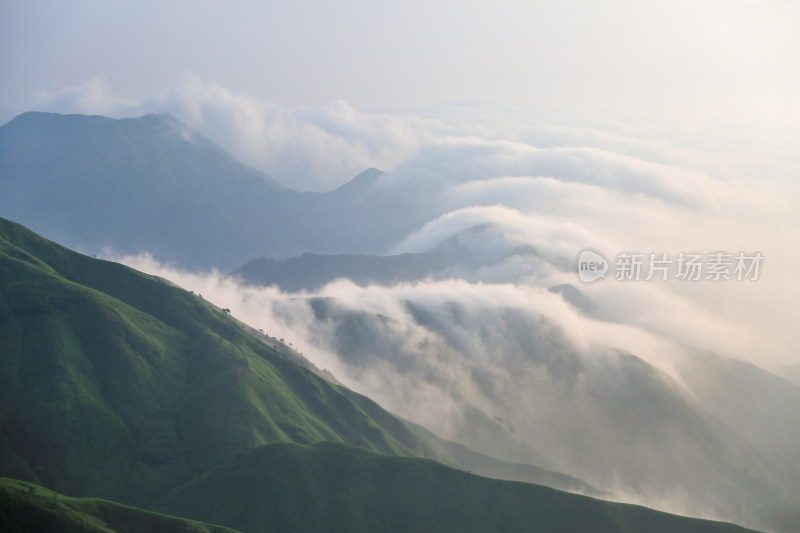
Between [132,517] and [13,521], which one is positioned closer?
[13,521]

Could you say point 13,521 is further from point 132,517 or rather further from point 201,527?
point 201,527

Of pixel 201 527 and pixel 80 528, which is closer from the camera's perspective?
pixel 80 528

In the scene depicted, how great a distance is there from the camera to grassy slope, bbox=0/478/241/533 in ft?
552

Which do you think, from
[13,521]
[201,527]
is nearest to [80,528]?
[13,521]

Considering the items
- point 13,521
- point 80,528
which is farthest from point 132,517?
point 13,521

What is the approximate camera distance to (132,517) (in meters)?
186

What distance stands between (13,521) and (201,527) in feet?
143

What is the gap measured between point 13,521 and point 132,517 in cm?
2794

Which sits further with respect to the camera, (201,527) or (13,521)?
(201,527)

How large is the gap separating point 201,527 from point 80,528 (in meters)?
30.0

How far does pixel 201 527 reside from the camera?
191250 millimetres

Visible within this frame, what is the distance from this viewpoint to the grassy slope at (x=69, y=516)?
16838 cm

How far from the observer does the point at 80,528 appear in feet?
565

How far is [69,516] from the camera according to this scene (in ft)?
573
